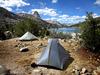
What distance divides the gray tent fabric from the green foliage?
2844 mm

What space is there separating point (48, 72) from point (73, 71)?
174cm

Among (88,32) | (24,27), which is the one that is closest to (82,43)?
(88,32)

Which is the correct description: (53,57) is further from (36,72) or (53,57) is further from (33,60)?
(36,72)

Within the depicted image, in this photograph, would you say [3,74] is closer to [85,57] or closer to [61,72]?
[61,72]

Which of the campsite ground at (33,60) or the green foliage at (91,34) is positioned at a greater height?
the green foliage at (91,34)

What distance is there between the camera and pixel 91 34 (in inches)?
718

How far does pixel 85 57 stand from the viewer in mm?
16906

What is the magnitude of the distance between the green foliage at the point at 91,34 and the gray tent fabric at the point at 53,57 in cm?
Answer: 284

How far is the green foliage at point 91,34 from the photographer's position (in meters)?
18.0

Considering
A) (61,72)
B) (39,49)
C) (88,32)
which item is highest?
(88,32)

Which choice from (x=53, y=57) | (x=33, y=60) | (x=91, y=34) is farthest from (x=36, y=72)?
(x=91, y=34)

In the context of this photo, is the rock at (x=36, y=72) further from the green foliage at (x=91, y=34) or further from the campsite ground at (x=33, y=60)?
the green foliage at (x=91, y=34)

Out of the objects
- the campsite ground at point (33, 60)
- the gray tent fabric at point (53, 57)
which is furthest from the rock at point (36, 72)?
the gray tent fabric at point (53, 57)

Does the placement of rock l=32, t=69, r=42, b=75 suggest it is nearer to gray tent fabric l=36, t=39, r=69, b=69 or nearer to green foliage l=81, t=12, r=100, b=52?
gray tent fabric l=36, t=39, r=69, b=69
